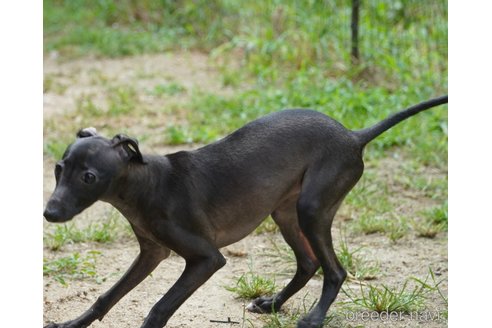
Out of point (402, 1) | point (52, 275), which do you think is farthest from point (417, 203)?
point (402, 1)

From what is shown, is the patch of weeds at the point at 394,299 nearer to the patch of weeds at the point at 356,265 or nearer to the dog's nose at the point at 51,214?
the patch of weeds at the point at 356,265

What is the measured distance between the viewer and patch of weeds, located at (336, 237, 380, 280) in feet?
17.9

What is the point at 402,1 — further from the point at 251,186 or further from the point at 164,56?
the point at 251,186

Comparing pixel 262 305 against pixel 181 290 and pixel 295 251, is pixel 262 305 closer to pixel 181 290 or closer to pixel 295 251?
pixel 295 251

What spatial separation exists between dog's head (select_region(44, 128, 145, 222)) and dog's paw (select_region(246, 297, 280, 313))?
1.38 metres

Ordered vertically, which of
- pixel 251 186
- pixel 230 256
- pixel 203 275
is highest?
pixel 251 186

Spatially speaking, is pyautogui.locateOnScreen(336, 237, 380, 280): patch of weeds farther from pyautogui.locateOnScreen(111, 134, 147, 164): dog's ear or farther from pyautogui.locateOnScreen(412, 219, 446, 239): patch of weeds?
pyautogui.locateOnScreen(111, 134, 147, 164): dog's ear

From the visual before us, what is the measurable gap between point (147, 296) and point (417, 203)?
2.52 m

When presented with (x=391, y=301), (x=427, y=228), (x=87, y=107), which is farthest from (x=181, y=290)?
(x=87, y=107)

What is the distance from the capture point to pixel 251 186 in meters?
4.46

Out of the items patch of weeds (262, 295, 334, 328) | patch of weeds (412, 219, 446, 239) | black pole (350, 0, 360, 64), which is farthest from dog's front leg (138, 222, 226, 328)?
black pole (350, 0, 360, 64)

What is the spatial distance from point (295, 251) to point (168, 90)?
5.34 m

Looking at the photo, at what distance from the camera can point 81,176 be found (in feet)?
12.8

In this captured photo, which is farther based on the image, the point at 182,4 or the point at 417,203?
the point at 182,4
